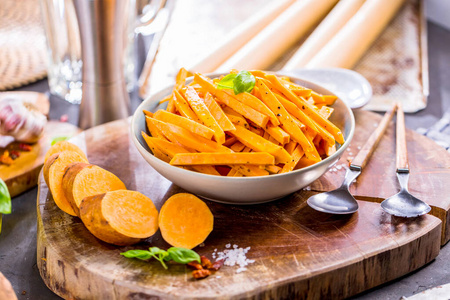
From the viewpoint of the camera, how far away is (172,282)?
1.42 meters

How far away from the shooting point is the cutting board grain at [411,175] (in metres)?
1.80

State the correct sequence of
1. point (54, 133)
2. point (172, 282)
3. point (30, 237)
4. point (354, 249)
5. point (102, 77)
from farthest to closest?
1. point (102, 77)
2. point (54, 133)
3. point (30, 237)
4. point (354, 249)
5. point (172, 282)

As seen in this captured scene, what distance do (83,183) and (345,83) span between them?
1415mm

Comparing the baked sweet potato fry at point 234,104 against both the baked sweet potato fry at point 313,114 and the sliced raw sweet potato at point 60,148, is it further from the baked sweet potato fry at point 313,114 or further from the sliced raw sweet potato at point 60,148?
the sliced raw sweet potato at point 60,148

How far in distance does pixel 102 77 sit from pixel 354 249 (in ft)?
5.37

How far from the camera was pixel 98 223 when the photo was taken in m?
1.51

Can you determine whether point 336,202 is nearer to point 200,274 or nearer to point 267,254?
point 267,254

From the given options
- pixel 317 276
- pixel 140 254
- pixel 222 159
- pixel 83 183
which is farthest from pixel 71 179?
pixel 317 276

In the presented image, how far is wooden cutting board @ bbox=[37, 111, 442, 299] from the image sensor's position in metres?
1.42

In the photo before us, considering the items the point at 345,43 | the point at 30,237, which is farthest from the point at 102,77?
the point at 345,43

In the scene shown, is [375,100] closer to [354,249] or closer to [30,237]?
[354,249]

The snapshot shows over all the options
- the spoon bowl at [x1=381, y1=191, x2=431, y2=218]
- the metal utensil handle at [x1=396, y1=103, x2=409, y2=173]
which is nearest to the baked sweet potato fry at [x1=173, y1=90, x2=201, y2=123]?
the spoon bowl at [x1=381, y1=191, x2=431, y2=218]

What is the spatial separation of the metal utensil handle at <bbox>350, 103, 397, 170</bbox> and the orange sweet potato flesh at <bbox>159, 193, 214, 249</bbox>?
2.13ft

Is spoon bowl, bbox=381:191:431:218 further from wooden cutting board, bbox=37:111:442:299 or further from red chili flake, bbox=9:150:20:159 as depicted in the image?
red chili flake, bbox=9:150:20:159
